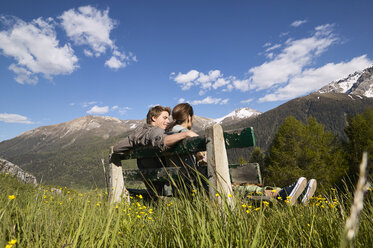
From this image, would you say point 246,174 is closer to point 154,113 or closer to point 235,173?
point 235,173

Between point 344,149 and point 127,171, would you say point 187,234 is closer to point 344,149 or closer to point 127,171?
point 127,171

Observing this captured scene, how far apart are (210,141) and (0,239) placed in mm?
1785

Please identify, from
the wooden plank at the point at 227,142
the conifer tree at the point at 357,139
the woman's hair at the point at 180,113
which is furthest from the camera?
the conifer tree at the point at 357,139

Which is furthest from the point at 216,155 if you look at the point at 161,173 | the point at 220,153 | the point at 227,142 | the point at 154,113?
the point at 154,113

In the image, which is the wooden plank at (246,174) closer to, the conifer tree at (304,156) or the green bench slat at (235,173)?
the green bench slat at (235,173)

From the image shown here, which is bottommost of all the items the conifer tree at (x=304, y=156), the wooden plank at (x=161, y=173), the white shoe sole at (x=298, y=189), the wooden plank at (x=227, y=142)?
the conifer tree at (x=304, y=156)

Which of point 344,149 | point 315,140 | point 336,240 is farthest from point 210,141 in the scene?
point 344,149

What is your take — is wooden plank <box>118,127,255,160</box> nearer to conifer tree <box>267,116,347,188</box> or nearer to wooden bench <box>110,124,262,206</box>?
wooden bench <box>110,124,262,206</box>

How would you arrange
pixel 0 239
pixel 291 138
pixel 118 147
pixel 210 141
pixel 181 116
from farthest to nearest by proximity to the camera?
pixel 291 138 < pixel 181 116 < pixel 118 147 < pixel 210 141 < pixel 0 239

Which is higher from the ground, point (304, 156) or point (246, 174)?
point (246, 174)

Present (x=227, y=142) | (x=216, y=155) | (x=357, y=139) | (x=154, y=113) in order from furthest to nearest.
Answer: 1. (x=357, y=139)
2. (x=154, y=113)
3. (x=227, y=142)
4. (x=216, y=155)

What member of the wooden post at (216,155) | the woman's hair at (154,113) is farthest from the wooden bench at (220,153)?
the woman's hair at (154,113)

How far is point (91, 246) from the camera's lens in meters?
1.24

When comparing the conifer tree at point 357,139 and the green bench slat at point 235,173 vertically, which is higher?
the green bench slat at point 235,173
